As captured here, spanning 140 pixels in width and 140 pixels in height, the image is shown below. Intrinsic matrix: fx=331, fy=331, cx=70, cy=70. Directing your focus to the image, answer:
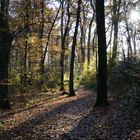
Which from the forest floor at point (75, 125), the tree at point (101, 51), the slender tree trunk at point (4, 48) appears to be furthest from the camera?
the slender tree trunk at point (4, 48)

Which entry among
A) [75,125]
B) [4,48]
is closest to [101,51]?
[75,125]

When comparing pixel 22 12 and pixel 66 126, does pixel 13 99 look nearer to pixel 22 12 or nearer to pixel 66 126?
pixel 22 12

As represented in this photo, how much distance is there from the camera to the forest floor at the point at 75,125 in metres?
11.0

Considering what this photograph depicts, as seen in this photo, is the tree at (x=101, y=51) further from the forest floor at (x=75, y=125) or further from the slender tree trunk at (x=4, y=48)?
the slender tree trunk at (x=4, y=48)

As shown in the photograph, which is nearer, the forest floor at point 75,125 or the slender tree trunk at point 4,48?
the forest floor at point 75,125

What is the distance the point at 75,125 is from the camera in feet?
42.7

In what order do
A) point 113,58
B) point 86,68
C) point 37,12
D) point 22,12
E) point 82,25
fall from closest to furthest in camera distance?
point 22,12 → point 37,12 → point 113,58 → point 86,68 → point 82,25

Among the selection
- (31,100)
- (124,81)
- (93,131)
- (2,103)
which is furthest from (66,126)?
(31,100)

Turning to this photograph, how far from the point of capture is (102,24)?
1703 cm

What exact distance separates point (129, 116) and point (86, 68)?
29.5 metres

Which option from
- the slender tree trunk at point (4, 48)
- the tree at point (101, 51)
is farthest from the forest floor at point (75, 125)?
the slender tree trunk at point (4, 48)

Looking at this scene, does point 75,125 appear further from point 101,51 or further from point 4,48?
point 4,48

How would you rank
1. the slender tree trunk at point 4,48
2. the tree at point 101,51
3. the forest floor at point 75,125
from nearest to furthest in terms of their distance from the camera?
the forest floor at point 75,125 → the tree at point 101,51 → the slender tree trunk at point 4,48

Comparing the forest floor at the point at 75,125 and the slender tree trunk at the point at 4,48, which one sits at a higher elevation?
the slender tree trunk at the point at 4,48
